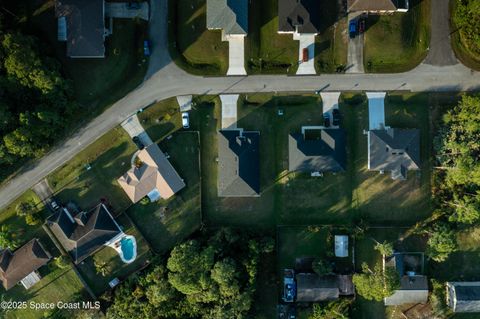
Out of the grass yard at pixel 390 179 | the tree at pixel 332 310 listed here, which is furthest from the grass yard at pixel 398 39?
the tree at pixel 332 310

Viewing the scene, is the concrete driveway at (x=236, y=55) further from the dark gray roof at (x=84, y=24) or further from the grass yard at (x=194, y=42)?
the dark gray roof at (x=84, y=24)

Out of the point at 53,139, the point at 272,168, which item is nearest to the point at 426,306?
the point at 272,168

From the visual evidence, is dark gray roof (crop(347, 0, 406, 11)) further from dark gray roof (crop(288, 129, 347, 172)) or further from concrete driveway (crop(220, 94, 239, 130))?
concrete driveway (crop(220, 94, 239, 130))

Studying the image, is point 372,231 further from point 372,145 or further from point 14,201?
point 14,201

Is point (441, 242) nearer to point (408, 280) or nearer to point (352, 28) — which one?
point (408, 280)

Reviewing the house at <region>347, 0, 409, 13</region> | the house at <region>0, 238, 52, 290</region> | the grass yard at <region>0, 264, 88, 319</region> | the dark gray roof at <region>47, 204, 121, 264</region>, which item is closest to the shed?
the dark gray roof at <region>47, 204, 121, 264</region>

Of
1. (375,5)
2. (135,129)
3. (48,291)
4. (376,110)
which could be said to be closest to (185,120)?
(135,129)
